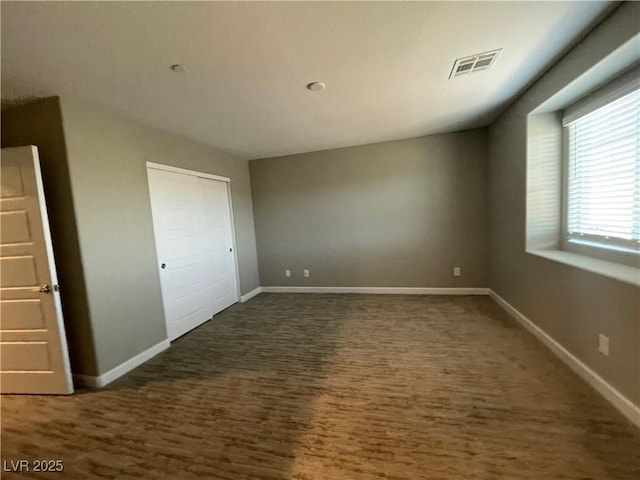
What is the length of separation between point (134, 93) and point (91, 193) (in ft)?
3.07

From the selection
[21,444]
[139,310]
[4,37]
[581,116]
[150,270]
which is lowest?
[21,444]

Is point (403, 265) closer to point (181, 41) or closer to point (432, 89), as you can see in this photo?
point (432, 89)

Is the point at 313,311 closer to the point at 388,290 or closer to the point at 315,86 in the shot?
the point at 388,290

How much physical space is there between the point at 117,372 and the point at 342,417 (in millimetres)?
2135

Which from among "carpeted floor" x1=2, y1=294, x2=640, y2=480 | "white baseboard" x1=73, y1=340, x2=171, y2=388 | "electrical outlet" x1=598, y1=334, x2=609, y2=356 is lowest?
"carpeted floor" x1=2, y1=294, x2=640, y2=480

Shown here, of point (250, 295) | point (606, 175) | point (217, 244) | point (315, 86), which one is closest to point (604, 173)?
point (606, 175)

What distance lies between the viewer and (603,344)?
1946 mm

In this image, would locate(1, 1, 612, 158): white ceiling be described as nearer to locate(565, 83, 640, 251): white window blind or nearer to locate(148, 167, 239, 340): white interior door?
locate(565, 83, 640, 251): white window blind

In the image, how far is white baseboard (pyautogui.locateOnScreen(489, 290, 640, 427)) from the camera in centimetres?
171

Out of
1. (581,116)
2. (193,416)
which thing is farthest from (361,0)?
(193,416)

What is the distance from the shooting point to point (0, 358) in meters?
2.39

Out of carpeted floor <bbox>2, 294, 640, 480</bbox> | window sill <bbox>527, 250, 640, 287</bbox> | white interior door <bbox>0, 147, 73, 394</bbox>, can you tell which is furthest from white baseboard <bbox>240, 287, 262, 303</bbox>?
window sill <bbox>527, 250, 640, 287</bbox>

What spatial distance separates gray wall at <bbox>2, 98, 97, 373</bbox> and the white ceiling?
19cm

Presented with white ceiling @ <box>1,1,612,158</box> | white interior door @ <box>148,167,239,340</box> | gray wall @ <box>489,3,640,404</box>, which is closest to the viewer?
white ceiling @ <box>1,1,612,158</box>
